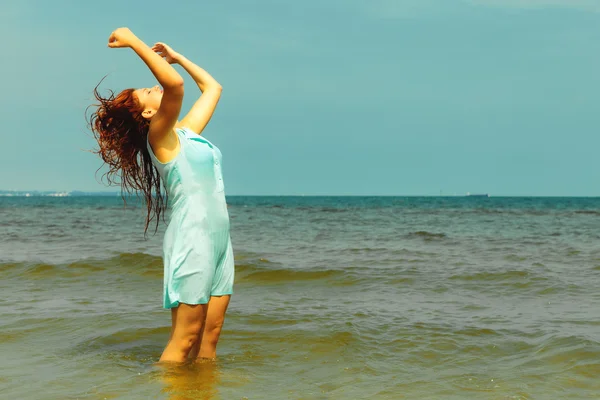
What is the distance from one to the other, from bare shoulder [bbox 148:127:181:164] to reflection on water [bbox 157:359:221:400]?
135 centimetres

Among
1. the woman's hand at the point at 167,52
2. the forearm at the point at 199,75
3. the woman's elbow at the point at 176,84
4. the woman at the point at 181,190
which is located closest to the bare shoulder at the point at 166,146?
the woman at the point at 181,190

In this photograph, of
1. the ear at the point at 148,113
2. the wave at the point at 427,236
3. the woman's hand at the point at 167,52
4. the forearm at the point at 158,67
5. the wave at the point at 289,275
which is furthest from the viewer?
the wave at the point at 427,236

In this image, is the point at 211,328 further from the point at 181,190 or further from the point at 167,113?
the point at 167,113

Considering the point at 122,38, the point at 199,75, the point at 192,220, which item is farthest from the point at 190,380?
the point at 122,38

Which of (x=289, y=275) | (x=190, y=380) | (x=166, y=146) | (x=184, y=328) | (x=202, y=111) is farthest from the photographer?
(x=289, y=275)

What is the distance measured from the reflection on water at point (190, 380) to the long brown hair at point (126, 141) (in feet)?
3.14

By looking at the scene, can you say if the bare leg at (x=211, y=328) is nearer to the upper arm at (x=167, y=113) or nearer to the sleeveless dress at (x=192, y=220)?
the sleeveless dress at (x=192, y=220)

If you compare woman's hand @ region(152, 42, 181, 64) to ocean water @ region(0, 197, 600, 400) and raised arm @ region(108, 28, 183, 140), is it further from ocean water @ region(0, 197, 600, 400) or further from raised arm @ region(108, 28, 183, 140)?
ocean water @ region(0, 197, 600, 400)

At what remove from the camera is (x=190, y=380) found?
4.01 meters

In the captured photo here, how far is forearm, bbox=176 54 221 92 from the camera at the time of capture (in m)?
4.27

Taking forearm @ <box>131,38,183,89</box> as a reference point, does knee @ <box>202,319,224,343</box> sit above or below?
below

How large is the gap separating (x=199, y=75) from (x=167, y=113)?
94cm

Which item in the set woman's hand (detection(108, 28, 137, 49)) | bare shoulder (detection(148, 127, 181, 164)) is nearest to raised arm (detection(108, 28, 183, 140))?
woman's hand (detection(108, 28, 137, 49))

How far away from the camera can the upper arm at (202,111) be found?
4105 mm
